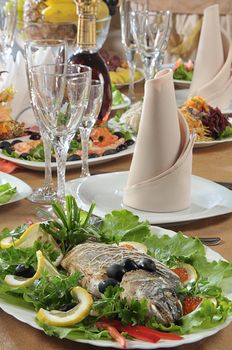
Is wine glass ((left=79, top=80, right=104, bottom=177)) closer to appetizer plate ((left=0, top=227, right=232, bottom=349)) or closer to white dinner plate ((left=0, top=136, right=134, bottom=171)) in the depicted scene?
white dinner plate ((left=0, top=136, right=134, bottom=171))

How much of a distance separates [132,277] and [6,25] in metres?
1.34

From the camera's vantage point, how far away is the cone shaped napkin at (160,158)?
52.5 inches

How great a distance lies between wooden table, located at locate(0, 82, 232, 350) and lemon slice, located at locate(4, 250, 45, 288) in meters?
0.05

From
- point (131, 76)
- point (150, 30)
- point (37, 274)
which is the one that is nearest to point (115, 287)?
point (37, 274)

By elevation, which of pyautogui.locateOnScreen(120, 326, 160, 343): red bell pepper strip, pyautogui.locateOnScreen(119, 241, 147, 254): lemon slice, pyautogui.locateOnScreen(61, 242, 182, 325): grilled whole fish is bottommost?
pyautogui.locateOnScreen(119, 241, 147, 254): lemon slice

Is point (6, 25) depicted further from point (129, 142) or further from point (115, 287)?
point (115, 287)

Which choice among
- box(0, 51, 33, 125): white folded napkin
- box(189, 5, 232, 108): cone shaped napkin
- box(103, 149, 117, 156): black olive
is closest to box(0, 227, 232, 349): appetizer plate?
box(103, 149, 117, 156): black olive

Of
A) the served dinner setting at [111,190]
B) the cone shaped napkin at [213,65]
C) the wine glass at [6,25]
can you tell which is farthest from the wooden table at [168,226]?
the wine glass at [6,25]

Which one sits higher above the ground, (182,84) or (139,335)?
(139,335)

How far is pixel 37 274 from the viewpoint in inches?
38.8

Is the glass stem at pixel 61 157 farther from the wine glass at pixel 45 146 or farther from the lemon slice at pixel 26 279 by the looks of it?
the lemon slice at pixel 26 279

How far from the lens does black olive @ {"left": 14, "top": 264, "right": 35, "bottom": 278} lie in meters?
1.00

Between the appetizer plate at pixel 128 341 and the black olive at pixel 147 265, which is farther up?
the black olive at pixel 147 265

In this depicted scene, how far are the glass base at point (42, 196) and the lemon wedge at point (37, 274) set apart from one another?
41 cm
